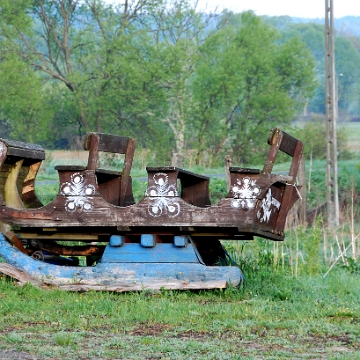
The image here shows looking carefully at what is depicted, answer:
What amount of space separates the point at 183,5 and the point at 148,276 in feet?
131

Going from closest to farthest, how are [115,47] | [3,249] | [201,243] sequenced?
1. [3,249]
2. [201,243]
3. [115,47]

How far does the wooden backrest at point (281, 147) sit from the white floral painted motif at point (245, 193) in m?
0.17

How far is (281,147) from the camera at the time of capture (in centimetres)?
729

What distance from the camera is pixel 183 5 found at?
45.5 meters

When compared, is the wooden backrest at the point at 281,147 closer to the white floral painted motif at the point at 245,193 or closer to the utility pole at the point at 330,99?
the white floral painted motif at the point at 245,193

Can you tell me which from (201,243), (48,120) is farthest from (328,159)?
(48,120)

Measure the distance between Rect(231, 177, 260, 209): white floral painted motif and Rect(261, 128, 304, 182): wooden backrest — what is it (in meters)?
0.17

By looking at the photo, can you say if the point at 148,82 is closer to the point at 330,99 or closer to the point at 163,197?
the point at 330,99

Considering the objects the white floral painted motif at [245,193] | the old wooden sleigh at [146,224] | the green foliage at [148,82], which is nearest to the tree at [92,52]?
the green foliage at [148,82]

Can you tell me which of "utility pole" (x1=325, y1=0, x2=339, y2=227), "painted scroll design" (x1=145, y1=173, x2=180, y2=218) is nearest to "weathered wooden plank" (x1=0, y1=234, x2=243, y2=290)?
"painted scroll design" (x1=145, y1=173, x2=180, y2=218)

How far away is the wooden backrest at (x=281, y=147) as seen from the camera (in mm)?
7070

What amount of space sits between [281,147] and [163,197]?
4.02 feet

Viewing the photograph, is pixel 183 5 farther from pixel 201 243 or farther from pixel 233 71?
pixel 201 243

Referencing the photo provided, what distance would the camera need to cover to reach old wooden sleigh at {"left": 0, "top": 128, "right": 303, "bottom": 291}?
705cm
